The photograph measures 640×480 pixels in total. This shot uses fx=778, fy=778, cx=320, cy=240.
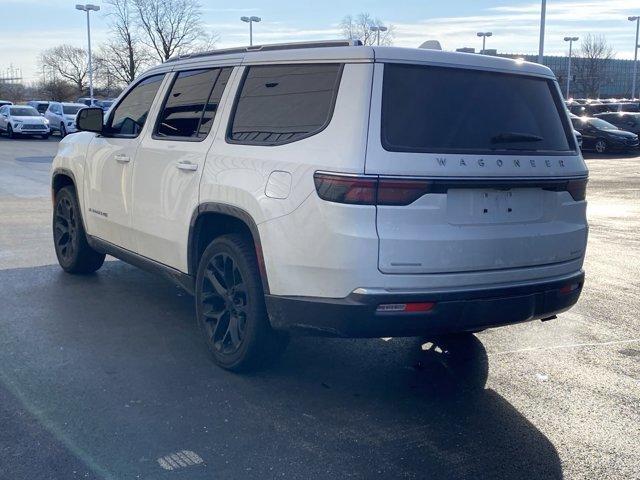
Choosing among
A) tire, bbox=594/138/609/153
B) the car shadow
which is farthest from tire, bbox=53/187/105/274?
tire, bbox=594/138/609/153

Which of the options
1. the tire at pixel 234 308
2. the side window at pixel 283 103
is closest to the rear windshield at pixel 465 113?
the side window at pixel 283 103

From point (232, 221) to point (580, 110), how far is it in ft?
114

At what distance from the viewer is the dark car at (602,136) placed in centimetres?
2950

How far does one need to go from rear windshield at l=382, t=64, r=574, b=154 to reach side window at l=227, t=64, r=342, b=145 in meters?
0.36

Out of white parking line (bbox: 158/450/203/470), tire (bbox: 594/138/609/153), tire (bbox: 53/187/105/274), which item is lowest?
tire (bbox: 594/138/609/153)

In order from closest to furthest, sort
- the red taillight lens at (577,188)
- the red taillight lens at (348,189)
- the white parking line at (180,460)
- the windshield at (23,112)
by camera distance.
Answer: the white parking line at (180,460), the red taillight lens at (348,189), the red taillight lens at (577,188), the windshield at (23,112)

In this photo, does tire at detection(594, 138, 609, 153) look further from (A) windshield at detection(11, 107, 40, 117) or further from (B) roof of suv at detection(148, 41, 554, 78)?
(B) roof of suv at detection(148, 41, 554, 78)

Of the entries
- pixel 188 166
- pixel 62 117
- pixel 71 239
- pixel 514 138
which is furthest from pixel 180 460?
pixel 62 117

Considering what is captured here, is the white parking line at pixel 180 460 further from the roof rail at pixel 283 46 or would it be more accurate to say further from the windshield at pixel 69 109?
the windshield at pixel 69 109

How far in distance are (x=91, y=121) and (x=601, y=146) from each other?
2693 centimetres

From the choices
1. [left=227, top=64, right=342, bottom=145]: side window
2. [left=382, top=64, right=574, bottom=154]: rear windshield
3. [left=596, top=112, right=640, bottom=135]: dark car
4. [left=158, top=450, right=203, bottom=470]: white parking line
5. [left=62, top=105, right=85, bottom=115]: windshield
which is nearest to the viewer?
[left=158, top=450, right=203, bottom=470]: white parking line

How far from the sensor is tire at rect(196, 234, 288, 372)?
4508 millimetres

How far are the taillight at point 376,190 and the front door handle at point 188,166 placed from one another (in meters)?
1.43

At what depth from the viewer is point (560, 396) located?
4.56 metres
